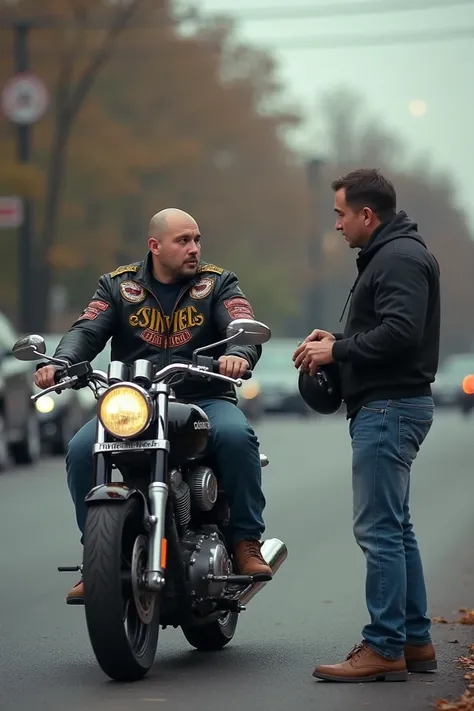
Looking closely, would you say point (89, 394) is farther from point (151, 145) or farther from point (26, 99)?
point (151, 145)

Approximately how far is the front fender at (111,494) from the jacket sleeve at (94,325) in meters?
0.98

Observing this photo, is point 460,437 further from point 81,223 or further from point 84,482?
point 84,482

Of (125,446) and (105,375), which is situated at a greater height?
(105,375)

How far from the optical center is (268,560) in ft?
25.1

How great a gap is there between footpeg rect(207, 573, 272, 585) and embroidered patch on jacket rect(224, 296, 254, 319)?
1.06 metres

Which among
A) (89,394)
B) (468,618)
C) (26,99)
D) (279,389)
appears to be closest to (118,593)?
(468,618)

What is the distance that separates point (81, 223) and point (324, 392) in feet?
116

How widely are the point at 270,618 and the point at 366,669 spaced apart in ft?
7.90

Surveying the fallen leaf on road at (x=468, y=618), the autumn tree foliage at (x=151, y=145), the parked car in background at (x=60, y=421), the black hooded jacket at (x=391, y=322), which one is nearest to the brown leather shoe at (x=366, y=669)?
the black hooded jacket at (x=391, y=322)

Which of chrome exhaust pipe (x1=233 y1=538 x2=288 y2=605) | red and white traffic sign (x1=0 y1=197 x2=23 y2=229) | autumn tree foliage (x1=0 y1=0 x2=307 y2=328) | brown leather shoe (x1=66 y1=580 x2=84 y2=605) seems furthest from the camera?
autumn tree foliage (x1=0 y1=0 x2=307 y2=328)

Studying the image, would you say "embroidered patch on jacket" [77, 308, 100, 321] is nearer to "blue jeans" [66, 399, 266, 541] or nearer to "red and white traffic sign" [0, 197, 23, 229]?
"blue jeans" [66, 399, 266, 541]

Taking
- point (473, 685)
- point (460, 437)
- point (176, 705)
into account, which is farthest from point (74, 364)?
point (460, 437)

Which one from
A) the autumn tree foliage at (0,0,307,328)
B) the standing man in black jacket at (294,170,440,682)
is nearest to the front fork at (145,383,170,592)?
the standing man in black jacket at (294,170,440,682)

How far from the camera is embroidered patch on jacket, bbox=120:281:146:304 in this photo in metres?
7.59
